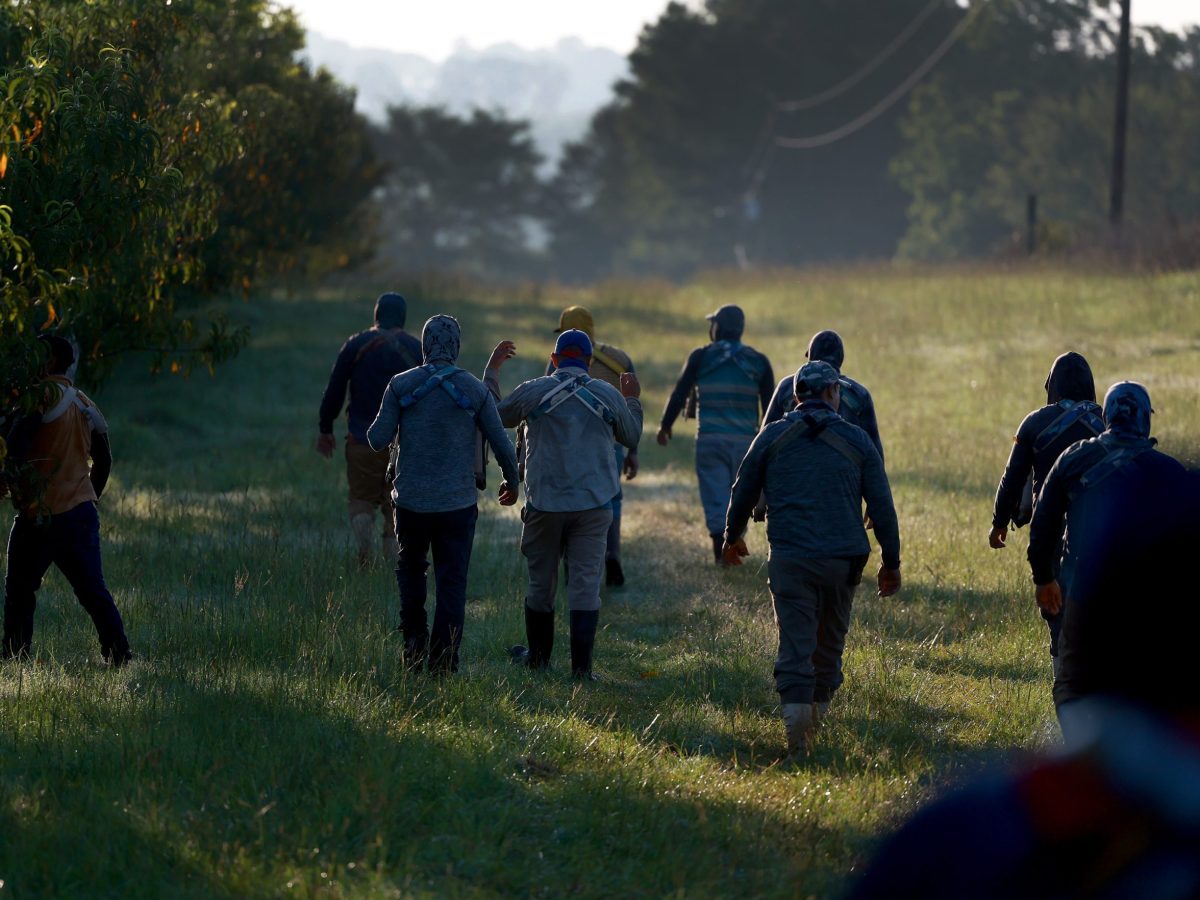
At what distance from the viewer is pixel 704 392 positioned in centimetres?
1159

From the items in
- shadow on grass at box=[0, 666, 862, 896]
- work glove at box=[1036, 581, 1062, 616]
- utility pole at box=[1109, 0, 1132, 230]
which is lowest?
shadow on grass at box=[0, 666, 862, 896]

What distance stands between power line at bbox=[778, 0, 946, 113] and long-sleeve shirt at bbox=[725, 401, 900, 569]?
67.0 m

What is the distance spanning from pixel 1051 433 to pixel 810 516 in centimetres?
128

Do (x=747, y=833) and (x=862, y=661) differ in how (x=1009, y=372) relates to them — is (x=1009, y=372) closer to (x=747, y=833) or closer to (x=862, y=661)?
(x=862, y=661)

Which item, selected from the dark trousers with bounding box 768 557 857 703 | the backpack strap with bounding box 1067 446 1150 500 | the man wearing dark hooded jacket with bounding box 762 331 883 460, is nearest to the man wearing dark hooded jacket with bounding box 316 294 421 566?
the man wearing dark hooded jacket with bounding box 762 331 883 460

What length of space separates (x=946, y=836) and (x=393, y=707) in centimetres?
439

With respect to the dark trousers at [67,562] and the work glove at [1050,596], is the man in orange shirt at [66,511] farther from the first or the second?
the work glove at [1050,596]

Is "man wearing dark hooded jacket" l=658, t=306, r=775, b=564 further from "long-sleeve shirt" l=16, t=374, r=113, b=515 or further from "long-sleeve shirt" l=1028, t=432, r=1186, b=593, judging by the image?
"long-sleeve shirt" l=1028, t=432, r=1186, b=593

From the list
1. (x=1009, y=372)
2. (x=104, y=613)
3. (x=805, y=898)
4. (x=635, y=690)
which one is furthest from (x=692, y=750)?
(x=1009, y=372)

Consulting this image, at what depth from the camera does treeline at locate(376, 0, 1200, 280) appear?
64438 millimetres

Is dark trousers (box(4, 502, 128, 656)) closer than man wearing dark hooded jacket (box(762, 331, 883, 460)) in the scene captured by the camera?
Yes

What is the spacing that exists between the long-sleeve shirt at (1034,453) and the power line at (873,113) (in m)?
65.2

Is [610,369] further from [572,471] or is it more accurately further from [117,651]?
[117,651]

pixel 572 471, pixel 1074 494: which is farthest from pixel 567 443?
pixel 1074 494
